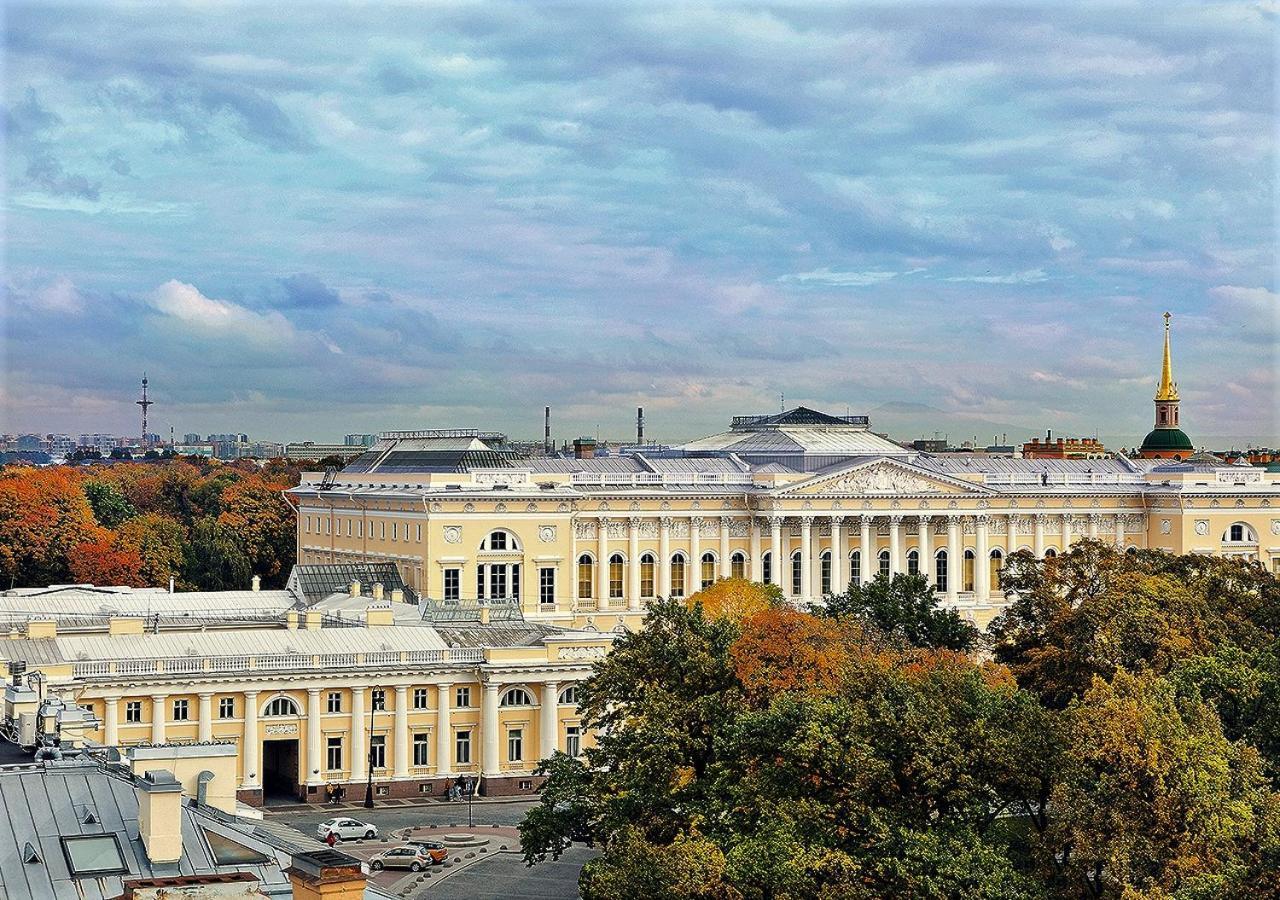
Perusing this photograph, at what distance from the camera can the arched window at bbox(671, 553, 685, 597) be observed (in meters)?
116

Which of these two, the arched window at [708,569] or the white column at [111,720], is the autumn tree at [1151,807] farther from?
the arched window at [708,569]

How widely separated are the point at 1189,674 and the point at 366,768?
29989 millimetres

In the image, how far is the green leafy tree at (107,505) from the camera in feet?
482

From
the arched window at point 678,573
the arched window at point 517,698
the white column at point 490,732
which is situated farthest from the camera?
the arched window at point 678,573

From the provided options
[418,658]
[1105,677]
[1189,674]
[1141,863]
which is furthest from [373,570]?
[1141,863]

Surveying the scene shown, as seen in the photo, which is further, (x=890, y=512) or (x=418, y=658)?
(x=890, y=512)

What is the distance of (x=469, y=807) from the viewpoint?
71375 mm

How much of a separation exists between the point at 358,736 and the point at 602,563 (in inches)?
1631

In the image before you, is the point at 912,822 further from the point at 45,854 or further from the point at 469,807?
the point at 469,807

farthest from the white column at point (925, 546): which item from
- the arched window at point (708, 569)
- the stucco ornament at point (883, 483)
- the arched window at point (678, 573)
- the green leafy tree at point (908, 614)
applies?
the green leafy tree at point (908, 614)

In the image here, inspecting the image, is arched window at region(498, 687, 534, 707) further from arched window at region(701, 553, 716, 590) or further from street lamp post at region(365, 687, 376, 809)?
arched window at region(701, 553, 716, 590)

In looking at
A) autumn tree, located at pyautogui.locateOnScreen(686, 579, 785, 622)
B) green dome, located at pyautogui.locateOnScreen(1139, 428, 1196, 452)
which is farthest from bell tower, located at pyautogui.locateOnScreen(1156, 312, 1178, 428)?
autumn tree, located at pyautogui.locateOnScreen(686, 579, 785, 622)

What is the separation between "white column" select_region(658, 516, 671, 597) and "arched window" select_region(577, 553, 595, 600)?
3877 millimetres

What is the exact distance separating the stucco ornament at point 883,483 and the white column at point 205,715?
175ft
